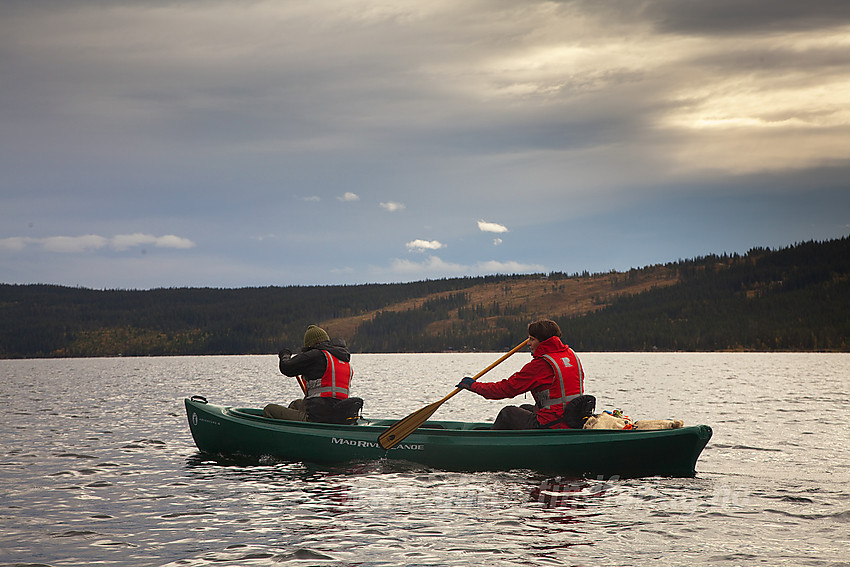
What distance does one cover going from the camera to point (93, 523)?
11281 mm

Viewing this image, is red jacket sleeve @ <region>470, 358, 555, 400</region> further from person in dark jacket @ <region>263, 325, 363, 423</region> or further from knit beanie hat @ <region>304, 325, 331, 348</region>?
knit beanie hat @ <region>304, 325, 331, 348</region>

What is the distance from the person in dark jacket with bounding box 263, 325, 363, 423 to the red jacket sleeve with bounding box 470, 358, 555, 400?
3040 millimetres

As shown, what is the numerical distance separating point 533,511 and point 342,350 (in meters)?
5.52

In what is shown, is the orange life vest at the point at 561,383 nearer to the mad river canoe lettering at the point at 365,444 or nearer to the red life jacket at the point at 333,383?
the mad river canoe lettering at the point at 365,444

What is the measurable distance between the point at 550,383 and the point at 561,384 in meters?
0.20

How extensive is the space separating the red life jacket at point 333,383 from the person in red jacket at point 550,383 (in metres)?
2.82

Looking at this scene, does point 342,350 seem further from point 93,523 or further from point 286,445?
point 93,523

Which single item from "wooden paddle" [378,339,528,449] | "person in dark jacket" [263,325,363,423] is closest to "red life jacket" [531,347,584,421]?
"wooden paddle" [378,339,528,449]

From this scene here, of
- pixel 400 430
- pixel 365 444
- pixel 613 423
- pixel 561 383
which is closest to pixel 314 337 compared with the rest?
pixel 365 444

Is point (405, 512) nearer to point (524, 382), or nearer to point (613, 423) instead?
point (524, 382)

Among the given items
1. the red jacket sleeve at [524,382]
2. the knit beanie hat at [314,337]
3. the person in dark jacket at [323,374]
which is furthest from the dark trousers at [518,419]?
the knit beanie hat at [314,337]

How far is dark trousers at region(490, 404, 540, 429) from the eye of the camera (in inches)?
565

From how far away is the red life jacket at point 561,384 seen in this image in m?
13.6

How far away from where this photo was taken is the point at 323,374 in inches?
608
